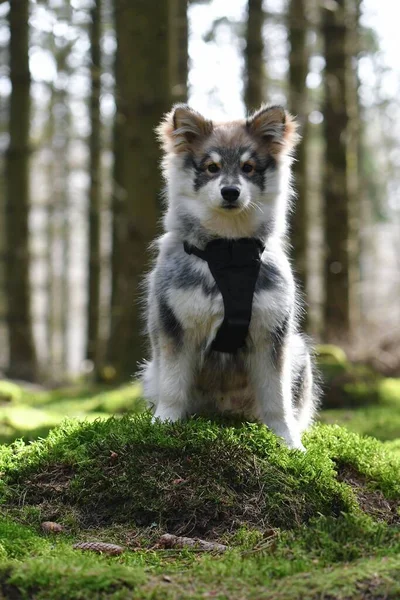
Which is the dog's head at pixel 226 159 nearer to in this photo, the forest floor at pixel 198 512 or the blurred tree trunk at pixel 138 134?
the forest floor at pixel 198 512

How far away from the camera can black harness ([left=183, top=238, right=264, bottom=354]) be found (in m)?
4.70

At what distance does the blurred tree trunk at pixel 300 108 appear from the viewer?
43.4 feet

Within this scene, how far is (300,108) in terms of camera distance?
526 inches

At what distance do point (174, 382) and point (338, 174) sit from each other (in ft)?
30.8

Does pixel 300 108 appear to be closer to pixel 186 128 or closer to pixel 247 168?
pixel 186 128

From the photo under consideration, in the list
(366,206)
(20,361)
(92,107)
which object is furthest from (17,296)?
(366,206)

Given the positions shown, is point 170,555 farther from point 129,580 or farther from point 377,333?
point 377,333

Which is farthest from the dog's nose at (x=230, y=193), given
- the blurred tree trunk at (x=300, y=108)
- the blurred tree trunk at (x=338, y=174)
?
the blurred tree trunk at (x=338, y=174)

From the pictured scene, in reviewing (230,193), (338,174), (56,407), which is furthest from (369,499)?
(338,174)

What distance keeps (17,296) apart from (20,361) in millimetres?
1255

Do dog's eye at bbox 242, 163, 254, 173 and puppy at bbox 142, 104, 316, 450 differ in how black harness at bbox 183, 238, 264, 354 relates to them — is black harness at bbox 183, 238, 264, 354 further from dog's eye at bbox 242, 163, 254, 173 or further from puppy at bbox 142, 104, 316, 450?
dog's eye at bbox 242, 163, 254, 173

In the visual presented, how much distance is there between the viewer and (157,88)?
866 centimetres

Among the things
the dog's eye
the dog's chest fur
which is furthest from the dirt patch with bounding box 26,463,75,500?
the dog's eye

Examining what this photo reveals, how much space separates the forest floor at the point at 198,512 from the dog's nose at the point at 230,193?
1.44 m
